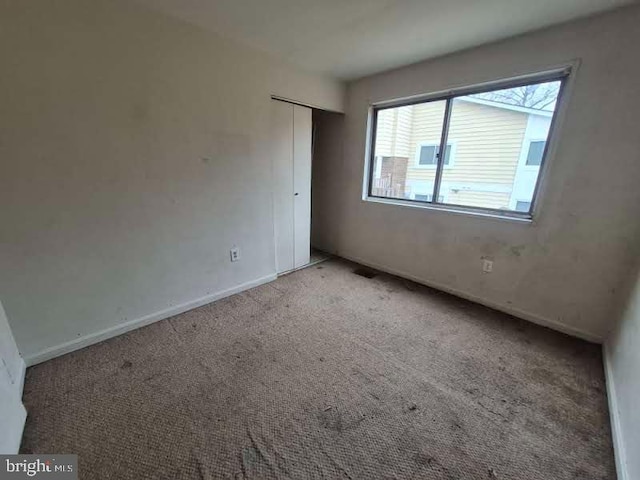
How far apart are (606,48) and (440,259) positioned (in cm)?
188

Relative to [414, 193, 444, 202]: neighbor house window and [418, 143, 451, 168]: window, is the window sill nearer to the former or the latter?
[414, 193, 444, 202]: neighbor house window

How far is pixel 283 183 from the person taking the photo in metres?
2.97

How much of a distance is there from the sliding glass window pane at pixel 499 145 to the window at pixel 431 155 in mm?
40

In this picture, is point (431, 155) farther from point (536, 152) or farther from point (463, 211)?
point (536, 152)

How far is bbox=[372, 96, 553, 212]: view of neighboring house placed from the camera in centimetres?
216

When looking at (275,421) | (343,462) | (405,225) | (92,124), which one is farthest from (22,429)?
(405,225)

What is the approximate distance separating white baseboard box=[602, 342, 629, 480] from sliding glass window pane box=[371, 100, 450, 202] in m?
1.83

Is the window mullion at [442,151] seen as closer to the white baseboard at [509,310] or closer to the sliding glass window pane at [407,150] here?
the sliding glass window pane at [407,150]

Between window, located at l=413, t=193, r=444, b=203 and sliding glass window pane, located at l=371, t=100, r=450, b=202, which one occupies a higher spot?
sliding glass window pane, located at l=371, t=100, r=450, b=202

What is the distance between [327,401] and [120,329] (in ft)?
5.42

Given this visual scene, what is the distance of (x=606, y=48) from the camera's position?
1.71 metres

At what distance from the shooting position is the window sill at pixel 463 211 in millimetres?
2222

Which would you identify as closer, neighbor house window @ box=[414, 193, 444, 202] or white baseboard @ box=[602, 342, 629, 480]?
white baseboard @ box=[602, 342, 629, 480]

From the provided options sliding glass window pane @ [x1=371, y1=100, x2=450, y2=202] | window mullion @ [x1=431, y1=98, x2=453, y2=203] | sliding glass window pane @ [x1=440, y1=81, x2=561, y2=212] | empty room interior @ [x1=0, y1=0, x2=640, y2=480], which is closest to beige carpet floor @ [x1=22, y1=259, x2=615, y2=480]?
empty room interior @ [x1=0, y1=0, x2=640, y2=480]
